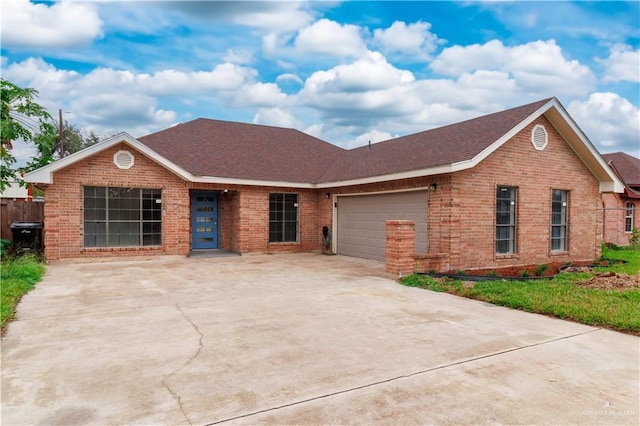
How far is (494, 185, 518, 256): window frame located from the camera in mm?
11859

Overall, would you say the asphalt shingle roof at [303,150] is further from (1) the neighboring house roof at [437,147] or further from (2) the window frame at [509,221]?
(2) the window frame at [509,221]

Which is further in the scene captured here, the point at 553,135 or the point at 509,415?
the point at 553,135

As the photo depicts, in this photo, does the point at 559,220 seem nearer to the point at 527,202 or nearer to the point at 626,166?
the point at 527,202

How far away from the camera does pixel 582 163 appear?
13641 millimetres

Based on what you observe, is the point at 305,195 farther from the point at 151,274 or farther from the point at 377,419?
the point at 377,419

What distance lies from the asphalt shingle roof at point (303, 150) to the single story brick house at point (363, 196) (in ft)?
0.27

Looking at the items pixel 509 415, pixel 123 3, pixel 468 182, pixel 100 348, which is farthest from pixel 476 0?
pixel 100 348

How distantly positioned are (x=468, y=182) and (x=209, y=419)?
9.53 metres

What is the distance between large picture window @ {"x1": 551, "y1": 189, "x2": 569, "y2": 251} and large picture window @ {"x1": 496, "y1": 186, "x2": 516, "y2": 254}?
6.26 feet

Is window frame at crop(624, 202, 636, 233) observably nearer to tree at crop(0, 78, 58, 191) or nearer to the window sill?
the window sill

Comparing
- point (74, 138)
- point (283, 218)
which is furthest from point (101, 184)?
point (74, 138)

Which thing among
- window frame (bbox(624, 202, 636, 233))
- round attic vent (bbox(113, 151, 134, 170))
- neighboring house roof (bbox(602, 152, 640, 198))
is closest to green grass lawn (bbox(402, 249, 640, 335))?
round attic vent (bbox(113, 151, 134, 170))

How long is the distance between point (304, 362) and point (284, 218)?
39.3 feet

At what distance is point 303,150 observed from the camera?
19.1 meters
